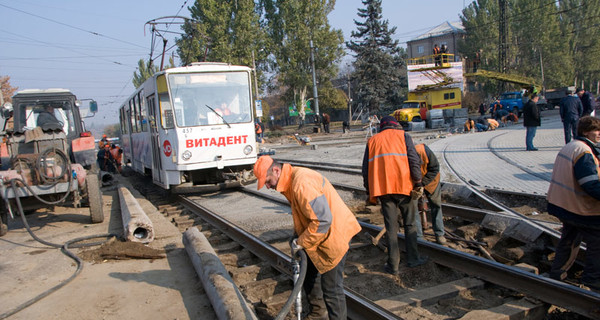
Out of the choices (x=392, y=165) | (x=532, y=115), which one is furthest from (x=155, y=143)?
(x=532, y=115)

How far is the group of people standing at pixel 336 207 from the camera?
3.33 m

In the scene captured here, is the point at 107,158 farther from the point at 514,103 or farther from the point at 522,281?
the point at 514,103

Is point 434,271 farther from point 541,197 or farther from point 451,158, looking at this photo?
point 451,158

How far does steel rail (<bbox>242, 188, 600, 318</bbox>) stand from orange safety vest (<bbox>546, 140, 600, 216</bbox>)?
777 millimetres

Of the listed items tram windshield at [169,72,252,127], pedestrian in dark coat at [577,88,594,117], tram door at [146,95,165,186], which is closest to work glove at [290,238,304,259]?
tram windshield at [169,72,252,127]

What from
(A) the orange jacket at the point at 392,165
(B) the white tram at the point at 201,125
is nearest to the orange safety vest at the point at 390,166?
(A) the orange jacket at the point at 392,165

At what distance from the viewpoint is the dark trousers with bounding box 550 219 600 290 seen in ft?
13.5

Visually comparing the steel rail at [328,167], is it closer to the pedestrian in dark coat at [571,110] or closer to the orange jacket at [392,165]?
the pedestrian in dark coat at [571,110]

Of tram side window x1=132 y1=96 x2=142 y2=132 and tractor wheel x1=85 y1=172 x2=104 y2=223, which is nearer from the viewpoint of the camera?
tractor wheel x1=85 y1=172 x2=104 y2=223

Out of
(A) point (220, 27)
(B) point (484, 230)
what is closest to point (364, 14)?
(A) point (220, 27)

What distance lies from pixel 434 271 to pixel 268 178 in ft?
8.44

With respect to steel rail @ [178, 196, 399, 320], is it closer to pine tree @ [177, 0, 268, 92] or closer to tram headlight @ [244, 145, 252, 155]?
tram headlight @ [244, 145, 252, 155]

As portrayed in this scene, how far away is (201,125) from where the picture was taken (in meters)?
10.2

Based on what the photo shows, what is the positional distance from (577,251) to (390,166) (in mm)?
2007
